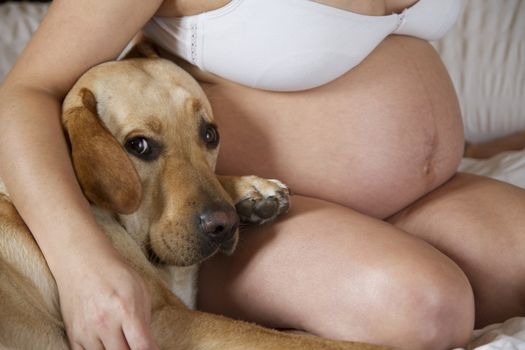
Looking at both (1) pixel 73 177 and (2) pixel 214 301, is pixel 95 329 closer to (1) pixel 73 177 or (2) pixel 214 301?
(1) pixel 73 177

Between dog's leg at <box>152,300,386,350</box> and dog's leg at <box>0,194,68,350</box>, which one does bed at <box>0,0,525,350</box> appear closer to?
dog's leg at <box>0,194,68,350</box>

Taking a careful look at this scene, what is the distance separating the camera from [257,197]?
1.46 meters

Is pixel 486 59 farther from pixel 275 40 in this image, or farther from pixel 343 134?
pixel 275 40

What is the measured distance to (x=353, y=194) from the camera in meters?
1.59

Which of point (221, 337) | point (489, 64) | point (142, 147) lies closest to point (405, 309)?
point (221, 337)

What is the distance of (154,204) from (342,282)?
1.13 ft

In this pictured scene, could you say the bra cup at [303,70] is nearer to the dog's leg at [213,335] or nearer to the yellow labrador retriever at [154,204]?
the yellow labrador retriever at [154,204]

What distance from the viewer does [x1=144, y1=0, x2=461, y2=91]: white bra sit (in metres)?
1.45

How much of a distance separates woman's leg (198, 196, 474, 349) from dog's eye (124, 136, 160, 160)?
248 millimetres

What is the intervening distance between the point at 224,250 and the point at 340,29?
1.52 ft

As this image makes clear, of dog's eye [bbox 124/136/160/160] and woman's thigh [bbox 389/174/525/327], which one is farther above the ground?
dog's eye [bbox 124/136/160/160]

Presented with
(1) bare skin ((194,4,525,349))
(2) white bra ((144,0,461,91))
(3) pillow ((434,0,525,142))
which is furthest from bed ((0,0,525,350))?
(2) white bra ((144,0,461,91))

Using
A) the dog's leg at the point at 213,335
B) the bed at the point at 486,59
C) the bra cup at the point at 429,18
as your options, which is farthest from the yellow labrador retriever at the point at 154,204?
the bed at the point at 486,59

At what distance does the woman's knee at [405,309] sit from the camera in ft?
4.23
